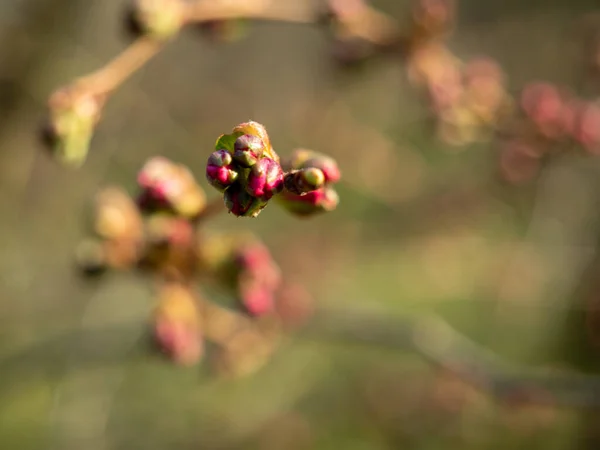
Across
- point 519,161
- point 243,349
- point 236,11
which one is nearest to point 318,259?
point 519,161

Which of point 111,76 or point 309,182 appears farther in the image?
point 111,76

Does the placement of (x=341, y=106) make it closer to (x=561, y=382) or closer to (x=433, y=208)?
(x=433, y=208)

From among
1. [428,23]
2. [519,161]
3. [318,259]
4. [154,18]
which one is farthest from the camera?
[318,259]

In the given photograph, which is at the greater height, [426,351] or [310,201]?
[426,351]

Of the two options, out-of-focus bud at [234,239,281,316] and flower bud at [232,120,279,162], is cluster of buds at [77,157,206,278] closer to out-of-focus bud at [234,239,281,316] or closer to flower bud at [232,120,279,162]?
out-of-focus bud at [234,239,281,316]

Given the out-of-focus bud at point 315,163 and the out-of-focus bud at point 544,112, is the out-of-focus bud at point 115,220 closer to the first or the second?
the out-of-focus bud at point 315,163

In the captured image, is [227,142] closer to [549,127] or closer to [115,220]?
[115,220]
